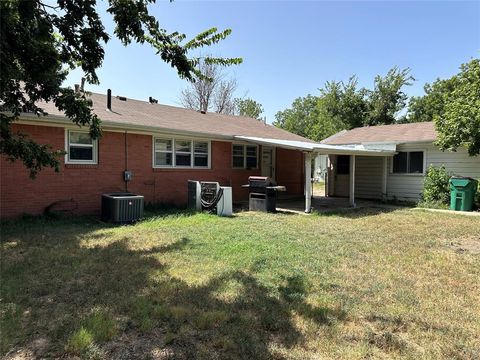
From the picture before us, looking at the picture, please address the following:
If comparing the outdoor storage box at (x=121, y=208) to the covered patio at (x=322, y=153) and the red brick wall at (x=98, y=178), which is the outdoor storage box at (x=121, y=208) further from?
the covered patio at (x=322, y=153)

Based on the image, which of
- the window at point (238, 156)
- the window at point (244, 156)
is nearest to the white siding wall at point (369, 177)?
the window at point (244, 156)

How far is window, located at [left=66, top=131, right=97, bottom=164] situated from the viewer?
975cm

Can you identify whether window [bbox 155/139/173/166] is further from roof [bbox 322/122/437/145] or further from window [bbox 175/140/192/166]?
roof [bbox 322/122/437/145]

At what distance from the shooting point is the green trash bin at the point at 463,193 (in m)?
12.3

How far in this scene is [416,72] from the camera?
31.3m

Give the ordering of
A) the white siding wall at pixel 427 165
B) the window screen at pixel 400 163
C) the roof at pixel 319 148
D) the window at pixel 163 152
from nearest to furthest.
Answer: the roof at pixel 319 148 → the window at pixel 163 152 → the white siding wall at pixel 427 165 → the window screen at pixel 400 163

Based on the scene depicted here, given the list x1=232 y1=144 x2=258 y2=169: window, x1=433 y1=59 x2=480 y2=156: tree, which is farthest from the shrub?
x1=433 y1=59 x2=480 y2=156: tree

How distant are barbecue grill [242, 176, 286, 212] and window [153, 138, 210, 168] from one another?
2.41m

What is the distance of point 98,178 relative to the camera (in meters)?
10.3

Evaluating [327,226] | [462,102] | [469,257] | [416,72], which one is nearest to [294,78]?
[416,72]

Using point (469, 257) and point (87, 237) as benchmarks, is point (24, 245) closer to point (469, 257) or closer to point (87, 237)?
point (87, 237)

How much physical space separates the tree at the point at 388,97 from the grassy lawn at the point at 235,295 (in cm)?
2529

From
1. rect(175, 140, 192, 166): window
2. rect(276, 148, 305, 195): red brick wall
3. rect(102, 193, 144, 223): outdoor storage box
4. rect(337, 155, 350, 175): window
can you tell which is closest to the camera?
rect(102, 193, 144, 223): outdoor storage box

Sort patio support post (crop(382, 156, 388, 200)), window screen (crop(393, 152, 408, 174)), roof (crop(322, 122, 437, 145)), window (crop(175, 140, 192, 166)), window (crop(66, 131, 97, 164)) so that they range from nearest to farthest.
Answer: window (crop(66, 131, 97, 164)) < window (crop(175, 140, 192, 166)) < roof (crop(322, 122, 437, 145)) < window screen (crop(393, 152, 408, 174)) < patio support post (crop(382, 156, 388, 200))
